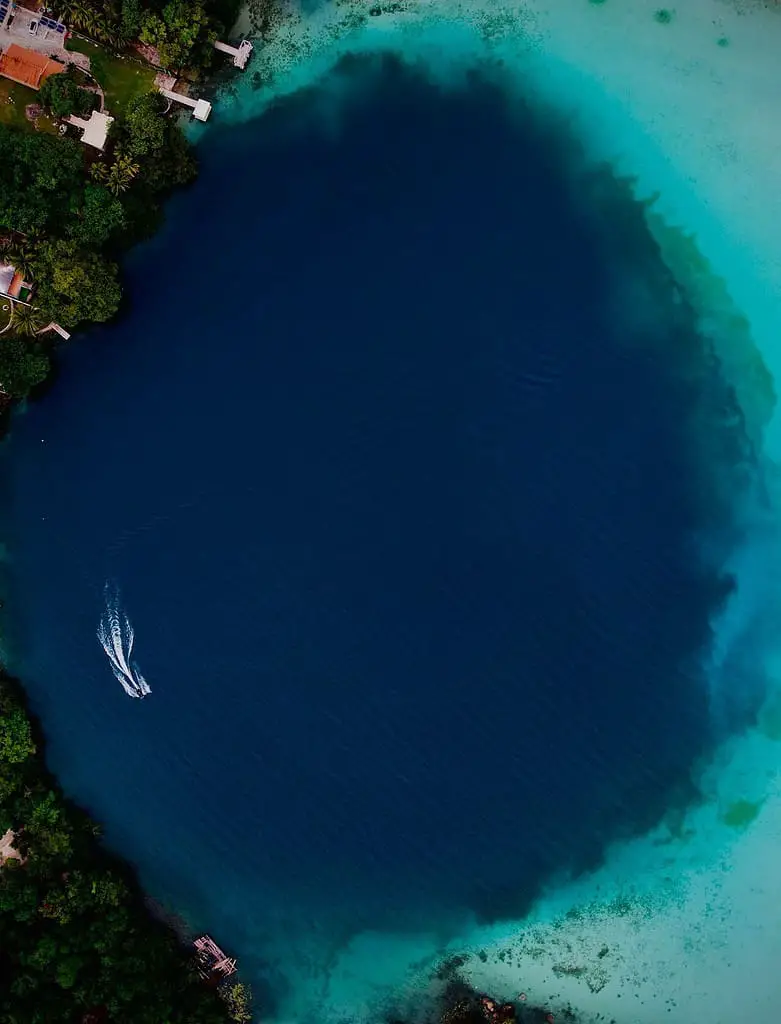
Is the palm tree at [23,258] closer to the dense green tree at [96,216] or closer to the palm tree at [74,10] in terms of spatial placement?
the dense green tree at [96,216]

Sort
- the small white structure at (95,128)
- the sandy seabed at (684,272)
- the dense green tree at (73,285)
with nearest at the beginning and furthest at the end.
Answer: the dense green tree at (73,285) → the small white structure at (95,128) → the sandy seabed at (684,272)

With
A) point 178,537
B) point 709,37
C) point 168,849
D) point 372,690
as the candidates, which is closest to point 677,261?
point 709,37

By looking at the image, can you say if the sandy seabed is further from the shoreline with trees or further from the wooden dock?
the wooden dock

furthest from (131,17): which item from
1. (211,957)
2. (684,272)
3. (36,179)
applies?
(211,957)

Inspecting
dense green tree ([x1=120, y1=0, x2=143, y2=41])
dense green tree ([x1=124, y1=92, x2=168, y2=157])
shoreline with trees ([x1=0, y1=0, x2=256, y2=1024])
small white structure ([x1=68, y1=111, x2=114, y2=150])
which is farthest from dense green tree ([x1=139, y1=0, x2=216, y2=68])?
small white structure ([x1=68, y1=111, x2=114, y2=150])

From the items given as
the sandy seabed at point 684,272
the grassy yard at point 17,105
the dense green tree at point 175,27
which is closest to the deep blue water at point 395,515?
the sandy seabed at point 684,272

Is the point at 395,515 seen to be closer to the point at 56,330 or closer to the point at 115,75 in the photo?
the point at 56,330
